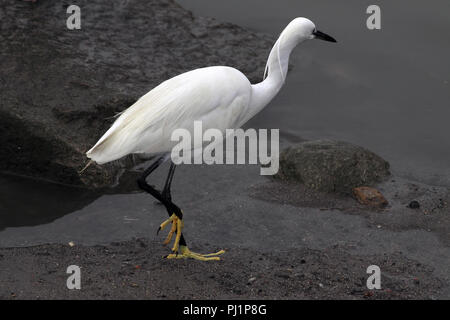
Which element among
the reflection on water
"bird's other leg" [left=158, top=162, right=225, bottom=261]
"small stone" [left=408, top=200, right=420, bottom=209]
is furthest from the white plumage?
"small stone" [left=408, top=200, right=420, bottom=209]

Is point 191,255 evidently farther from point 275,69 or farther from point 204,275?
point 275,69

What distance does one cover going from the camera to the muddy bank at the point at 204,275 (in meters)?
4.63

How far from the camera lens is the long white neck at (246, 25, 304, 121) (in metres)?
5.53

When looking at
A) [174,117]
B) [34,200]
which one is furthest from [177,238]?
[34,200]

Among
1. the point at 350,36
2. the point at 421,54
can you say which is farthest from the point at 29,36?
the point at 421,54

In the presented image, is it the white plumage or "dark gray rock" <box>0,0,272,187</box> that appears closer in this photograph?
the white plumage

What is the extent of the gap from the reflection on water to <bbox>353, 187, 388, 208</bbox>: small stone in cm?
232

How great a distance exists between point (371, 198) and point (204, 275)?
185 centimetres

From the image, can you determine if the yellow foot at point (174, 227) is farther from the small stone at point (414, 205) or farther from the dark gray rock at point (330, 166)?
the small stone at point (414, 205)

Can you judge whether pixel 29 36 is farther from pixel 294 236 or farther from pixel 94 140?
pixel 294 236

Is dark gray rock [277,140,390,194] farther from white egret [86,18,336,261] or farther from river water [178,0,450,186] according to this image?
white egret [86,18,336,261]

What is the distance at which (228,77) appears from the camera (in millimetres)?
5262

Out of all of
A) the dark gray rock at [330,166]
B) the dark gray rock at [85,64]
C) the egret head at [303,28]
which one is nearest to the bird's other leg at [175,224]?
the dark gray rock at [85,64]

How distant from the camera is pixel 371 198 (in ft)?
19.8
